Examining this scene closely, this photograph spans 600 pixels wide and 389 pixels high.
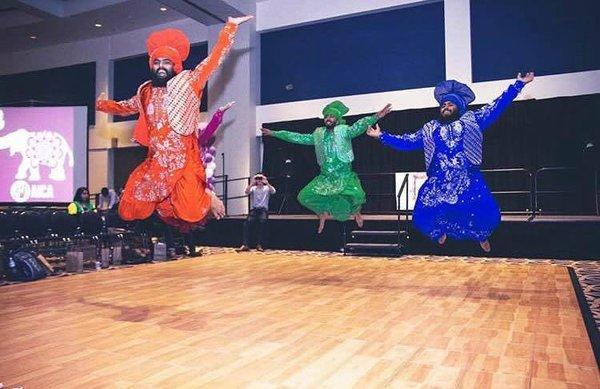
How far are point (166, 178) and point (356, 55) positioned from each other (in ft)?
21.3

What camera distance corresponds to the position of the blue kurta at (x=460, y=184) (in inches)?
155

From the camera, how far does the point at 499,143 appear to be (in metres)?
7.66

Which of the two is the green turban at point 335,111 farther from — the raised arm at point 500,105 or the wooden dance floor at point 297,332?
the wooden dance floor at point 297,332

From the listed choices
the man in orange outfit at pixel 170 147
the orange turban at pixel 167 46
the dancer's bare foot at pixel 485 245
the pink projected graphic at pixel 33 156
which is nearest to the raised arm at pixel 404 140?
the dancer's bare foot at pixel 485 245

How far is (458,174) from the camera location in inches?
157

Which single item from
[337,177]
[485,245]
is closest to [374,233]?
[337,177]

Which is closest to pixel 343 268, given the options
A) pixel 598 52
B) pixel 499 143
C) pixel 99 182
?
pixel 499 143

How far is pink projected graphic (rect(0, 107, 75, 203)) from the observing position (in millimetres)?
7469

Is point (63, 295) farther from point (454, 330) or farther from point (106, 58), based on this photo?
point (106, 58)

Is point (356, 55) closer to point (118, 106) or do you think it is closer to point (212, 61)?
point (212, 61)

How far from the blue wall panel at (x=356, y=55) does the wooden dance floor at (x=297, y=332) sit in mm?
4654

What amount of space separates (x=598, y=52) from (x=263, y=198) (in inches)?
216

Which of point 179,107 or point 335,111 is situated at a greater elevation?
point 335,111

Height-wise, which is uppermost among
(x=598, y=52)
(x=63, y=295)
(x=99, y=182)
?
(x=598, y=52)
